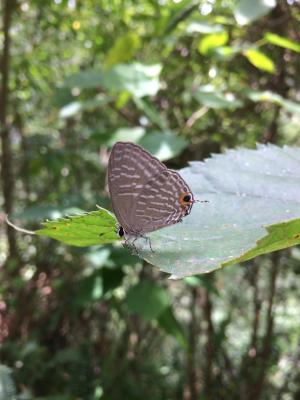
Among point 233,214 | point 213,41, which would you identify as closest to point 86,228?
point 233,214

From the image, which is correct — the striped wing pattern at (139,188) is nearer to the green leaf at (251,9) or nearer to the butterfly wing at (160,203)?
the butterfly wing at (160,203)

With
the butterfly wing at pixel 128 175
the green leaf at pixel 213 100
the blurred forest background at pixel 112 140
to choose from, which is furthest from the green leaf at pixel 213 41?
the butterfly wing at pixel 128 175

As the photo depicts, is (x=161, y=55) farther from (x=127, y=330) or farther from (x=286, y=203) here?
(x=286, y=203)

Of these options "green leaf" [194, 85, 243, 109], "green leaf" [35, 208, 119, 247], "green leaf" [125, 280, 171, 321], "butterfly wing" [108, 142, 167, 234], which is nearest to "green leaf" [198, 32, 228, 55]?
"green leaf" [194, 85, 243, 109]

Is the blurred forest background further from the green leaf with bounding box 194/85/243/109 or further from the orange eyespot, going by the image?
the orange eyespot

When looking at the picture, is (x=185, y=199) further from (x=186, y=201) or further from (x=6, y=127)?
(x=6, y=127)
